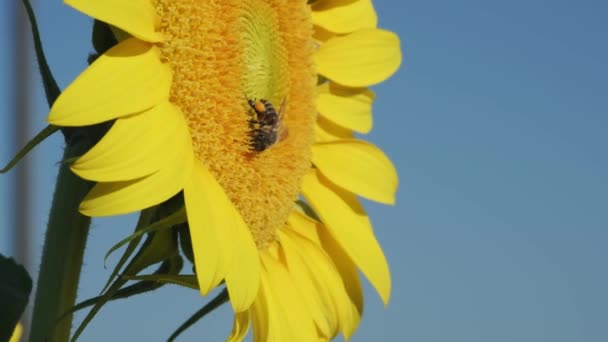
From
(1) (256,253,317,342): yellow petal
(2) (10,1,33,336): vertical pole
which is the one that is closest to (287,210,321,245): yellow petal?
(1) (256,253,317,342): yellow petal

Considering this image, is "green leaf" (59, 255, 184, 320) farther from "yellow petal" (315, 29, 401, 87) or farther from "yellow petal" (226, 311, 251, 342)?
"yellow petal" (315, 29, 401, 87)

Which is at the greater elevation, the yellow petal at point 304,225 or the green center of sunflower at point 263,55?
the green center of sunflower at point 263,55

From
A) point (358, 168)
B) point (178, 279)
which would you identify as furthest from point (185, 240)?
point (358, 168)

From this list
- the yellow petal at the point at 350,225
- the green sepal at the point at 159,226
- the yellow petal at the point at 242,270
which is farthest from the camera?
the yellow petal at the point at 350,225

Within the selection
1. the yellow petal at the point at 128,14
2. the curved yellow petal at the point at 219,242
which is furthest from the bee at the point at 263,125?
the yellow petal at the point at 128,14

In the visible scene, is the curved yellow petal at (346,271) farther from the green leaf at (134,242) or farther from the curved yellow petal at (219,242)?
the green leaf at (134,242)

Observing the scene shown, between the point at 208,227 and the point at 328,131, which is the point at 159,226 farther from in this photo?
the point at 328,131
